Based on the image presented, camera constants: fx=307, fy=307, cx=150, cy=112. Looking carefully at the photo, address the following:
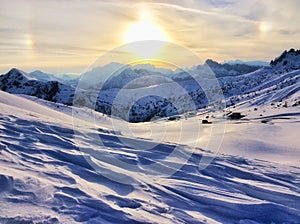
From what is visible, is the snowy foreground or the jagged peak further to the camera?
the jagged peak

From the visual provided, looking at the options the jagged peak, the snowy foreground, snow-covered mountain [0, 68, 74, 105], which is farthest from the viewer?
snow-covered mountain [0, 68, 74, 105]

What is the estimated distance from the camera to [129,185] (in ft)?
17.4

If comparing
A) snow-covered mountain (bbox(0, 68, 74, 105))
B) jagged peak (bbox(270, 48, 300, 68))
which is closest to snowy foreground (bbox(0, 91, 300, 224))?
jagged peak (bbox(270, 48, 300, 68))

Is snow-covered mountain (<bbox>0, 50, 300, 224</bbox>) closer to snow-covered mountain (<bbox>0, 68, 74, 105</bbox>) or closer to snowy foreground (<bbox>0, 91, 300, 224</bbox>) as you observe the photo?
snowy foreground (<bbox>0, 91, 300, 224</bbox>)

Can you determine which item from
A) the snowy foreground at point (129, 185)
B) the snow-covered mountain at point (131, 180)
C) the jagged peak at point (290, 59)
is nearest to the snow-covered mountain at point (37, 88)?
the jagged peak at point (290, 59)

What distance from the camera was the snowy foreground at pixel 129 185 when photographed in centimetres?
416

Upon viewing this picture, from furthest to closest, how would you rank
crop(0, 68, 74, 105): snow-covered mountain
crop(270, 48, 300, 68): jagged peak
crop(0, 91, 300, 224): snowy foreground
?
crop(0, 68, 74, 105): snow-covered mountain → crop(270, 48, 300, 68): jagged peak → crop(0, 91, 300, 224): snowy foreground

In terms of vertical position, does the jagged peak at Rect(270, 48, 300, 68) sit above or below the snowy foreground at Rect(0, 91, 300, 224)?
above

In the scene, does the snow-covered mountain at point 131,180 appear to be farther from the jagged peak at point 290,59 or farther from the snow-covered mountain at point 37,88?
the snow-covered mountain at point 37,88

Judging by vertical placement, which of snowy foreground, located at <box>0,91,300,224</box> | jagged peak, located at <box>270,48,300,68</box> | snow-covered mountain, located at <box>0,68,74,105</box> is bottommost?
snowy foreground, located at <box>0,91,300,224</box>

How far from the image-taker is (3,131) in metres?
7.29

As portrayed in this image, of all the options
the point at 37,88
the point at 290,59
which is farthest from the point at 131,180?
the point at 37,88

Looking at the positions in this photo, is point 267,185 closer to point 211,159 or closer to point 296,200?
point 296,200

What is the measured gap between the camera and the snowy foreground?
4.16 meters
